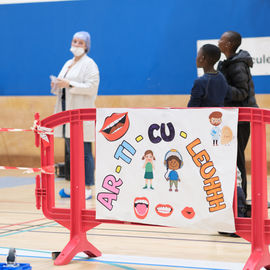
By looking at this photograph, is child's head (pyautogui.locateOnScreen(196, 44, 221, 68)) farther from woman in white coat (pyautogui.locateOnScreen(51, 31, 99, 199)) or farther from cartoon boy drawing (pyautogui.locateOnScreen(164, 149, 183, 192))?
woman in white coat (pyautogui.locateOnScreen(51, 31, 99, 199))

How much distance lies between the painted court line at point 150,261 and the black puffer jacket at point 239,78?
1.75m

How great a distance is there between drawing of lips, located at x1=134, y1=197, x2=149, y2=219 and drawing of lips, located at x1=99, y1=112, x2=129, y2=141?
0.35m

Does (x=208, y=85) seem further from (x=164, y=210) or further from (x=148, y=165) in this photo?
(x=164, y=210)

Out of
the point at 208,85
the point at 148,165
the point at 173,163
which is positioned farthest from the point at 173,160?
the point at 208,85

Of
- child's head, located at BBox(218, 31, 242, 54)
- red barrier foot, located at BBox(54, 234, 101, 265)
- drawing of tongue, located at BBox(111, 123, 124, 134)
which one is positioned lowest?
red barrier foot, located at BBox(54, 234, 101, 265)

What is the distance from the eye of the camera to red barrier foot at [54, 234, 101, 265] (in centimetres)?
335

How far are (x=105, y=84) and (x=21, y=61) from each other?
139 centimetres

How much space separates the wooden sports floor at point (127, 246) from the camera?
3.32m

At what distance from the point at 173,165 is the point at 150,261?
60cm

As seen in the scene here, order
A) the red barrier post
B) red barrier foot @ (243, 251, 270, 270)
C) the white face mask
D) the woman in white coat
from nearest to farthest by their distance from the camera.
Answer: red barrier foot @ (243, 251, 270, 270) < the red barrier post < the woman in white coat < the white face mask

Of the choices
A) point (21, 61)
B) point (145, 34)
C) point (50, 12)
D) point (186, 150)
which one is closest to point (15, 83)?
point (21, 61)

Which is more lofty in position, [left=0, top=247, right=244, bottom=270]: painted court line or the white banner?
the white banner

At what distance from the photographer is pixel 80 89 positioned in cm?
588

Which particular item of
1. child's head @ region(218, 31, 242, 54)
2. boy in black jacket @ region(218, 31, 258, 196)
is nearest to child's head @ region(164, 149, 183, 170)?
boy in black jacket @ region(218, 31, 258, 196)
